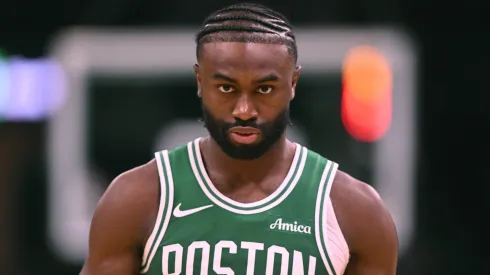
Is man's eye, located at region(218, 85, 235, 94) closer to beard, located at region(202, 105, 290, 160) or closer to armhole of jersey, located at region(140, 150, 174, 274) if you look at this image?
beard, located at region(202, 105, 290, 160)

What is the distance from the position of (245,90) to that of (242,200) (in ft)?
1.00

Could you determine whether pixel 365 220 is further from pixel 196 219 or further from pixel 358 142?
pixel 358 142

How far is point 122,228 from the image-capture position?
2.68 meters

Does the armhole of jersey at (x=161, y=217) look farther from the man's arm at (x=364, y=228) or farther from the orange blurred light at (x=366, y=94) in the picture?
the orange blurred light at (x=366, y=94)

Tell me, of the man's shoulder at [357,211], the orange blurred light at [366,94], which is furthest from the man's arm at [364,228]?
the orange blurred light at [366,94]

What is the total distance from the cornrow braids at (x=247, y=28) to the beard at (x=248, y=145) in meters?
0.17

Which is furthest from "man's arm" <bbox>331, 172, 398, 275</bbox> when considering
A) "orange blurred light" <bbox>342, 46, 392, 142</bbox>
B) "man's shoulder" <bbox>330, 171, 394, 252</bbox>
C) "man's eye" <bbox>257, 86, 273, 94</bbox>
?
"orange blurred light" <bbox>342, 46, 392, 142</bbox>

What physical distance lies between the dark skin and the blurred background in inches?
150

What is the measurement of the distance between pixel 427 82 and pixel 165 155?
4.29m

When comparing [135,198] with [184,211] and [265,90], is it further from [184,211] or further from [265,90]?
[265,90]

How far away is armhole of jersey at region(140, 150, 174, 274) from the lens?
2670 millimetres

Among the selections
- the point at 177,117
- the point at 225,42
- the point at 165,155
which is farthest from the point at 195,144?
the point at 177,117

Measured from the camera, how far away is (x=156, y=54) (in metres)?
7.25

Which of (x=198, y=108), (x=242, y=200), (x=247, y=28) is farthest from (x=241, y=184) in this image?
(x=198, y=108)
